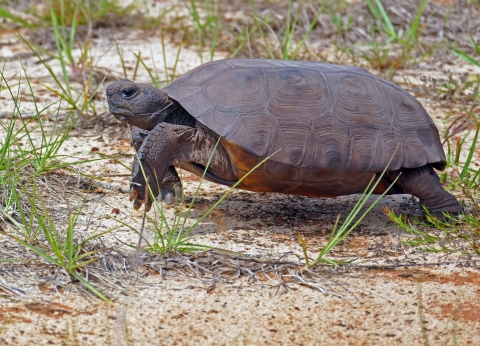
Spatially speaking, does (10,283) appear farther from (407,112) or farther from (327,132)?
(407,112)

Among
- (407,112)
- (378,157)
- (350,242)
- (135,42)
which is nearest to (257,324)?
(350,242)

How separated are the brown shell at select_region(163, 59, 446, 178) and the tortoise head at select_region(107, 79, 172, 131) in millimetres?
76

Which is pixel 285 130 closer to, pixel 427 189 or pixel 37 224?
pixel 427 189

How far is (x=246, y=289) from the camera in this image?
9.09 ft

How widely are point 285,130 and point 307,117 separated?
131 mm

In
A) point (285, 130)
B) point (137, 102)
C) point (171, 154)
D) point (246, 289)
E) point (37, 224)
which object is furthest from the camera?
point (137, 102)

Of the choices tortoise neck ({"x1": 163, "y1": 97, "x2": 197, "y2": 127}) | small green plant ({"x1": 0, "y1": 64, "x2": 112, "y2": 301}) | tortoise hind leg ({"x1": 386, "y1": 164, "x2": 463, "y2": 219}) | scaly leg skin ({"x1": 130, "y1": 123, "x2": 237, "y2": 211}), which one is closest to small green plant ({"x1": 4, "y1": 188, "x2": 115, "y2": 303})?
small green plant ({"x1": 0, "y1": 64, "x2": 112, "y2": 301})

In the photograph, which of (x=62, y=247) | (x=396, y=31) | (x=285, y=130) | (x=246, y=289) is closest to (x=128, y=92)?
(x=285, y=130)

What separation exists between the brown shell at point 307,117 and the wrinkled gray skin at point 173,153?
11 cm

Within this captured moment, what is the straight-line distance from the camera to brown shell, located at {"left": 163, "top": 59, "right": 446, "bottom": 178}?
3410 millimetres

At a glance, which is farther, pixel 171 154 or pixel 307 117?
pixel 171 154

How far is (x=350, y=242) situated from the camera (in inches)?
134

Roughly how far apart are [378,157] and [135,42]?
4.03 meters

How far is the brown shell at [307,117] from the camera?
3.41m
